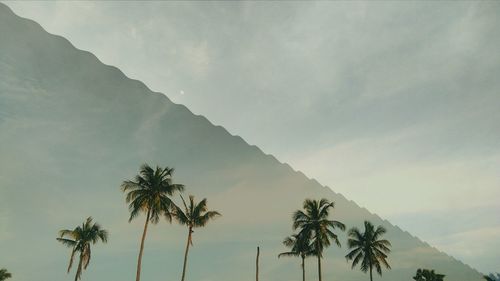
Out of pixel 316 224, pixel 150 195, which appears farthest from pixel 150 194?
pixel 316 224

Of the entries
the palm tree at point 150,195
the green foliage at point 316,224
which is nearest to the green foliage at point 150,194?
the palm tree at point 150,195

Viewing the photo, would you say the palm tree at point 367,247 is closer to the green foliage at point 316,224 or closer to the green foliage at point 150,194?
the green foliage at point 316,224

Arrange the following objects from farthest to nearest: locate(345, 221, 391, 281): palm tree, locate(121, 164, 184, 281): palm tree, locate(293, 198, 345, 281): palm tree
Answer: locate(345, 221, 391, 281): palm tree
locate(293, 198, 345, 281): palm tree
locate(121, 164, 184, 281): palm tree

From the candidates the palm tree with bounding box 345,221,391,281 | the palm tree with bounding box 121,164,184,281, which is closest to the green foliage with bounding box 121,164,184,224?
the palm tree with bounding box 121,164,184,281

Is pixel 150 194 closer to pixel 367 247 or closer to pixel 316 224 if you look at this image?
pixel 316 224

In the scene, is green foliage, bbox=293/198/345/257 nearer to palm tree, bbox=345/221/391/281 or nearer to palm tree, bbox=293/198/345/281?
palm tree, bbox=293/198/345/281

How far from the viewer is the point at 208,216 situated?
4831 centimetres

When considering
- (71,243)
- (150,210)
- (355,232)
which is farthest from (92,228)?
(355,232)

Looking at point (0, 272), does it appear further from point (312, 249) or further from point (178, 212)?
point (312, 249)

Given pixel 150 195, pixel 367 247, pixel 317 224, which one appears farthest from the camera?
pixel 367 247

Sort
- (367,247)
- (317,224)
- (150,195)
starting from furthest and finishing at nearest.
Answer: (367,247) < (317,224) < (150,195)

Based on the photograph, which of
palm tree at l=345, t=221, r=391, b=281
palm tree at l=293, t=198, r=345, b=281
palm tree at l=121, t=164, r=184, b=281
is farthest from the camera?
palm tree at l=345, t=221, r=391, b=281

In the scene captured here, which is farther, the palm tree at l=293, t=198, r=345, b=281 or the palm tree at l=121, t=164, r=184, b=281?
the palm tree at l=293, t=198, r=345, b=281

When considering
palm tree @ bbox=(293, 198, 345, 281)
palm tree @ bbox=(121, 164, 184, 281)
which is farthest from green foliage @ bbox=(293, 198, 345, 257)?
palm tree @ bbox=(121, 164, 184, 281)
